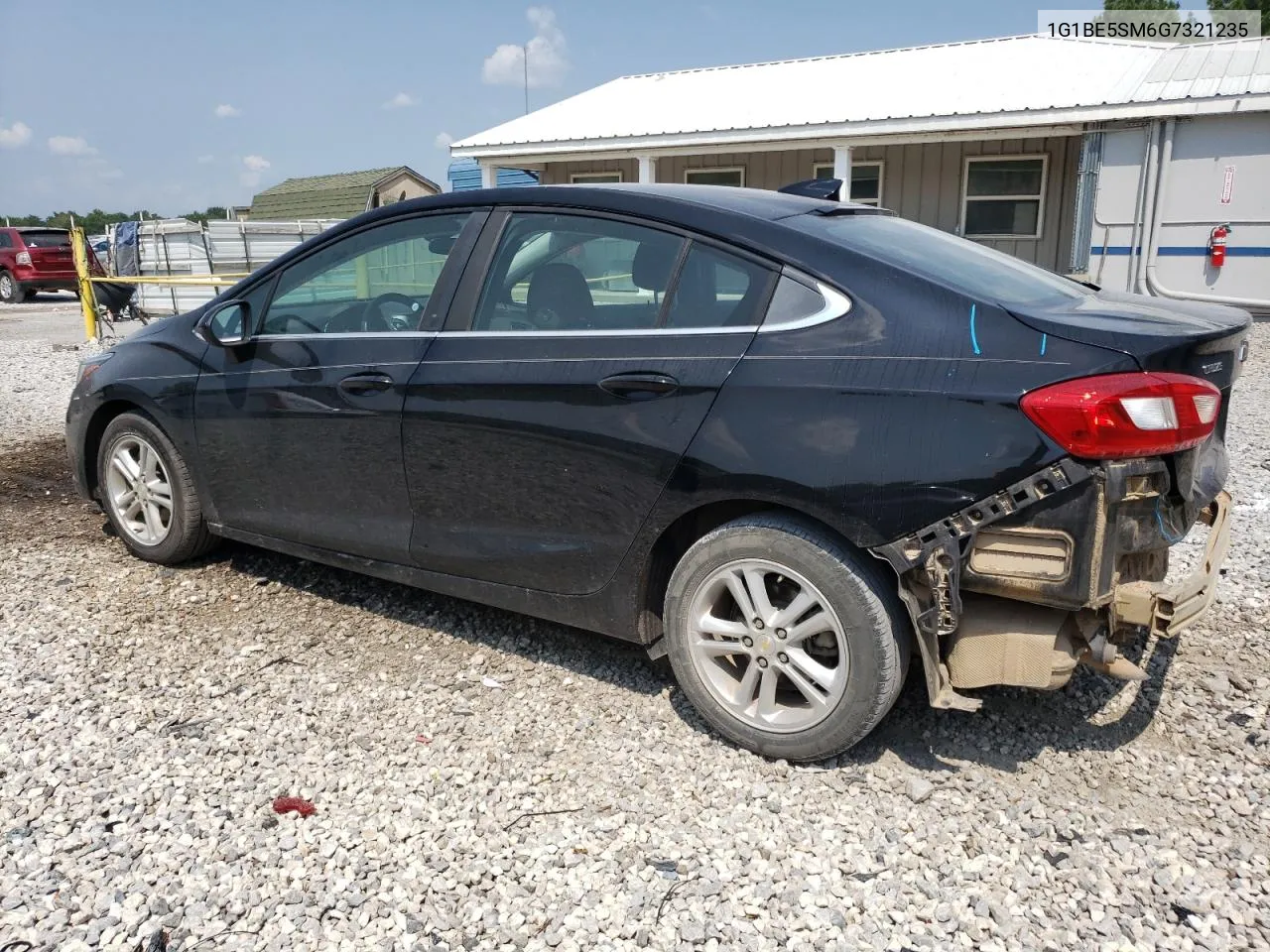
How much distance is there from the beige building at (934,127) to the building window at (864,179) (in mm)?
26

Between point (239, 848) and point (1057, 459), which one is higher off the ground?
point (1057, 459)

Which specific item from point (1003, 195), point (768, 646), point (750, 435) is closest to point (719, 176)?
point (1003, 195)

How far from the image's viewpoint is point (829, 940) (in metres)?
2.22

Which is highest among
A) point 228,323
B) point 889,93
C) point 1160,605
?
point 889,93

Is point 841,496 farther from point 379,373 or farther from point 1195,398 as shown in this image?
point 379,373

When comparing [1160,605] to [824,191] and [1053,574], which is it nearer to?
[1053,574]

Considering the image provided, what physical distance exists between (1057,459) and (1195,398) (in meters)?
0.40

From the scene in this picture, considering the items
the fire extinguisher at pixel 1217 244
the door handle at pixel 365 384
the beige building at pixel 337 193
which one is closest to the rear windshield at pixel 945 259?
the door handle at pixel 365 384

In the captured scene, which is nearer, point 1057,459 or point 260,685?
point 1057,459

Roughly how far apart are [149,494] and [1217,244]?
41.8ft

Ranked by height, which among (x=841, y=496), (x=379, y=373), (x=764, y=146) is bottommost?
(x=841, y=496)

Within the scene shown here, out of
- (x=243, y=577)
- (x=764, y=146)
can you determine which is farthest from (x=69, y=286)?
(x=243, y=577)

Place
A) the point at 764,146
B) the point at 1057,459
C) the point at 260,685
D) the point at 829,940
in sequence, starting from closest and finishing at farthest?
the point at 829,940 < the point at 1057,459 < the point at 260,685 < the point at 764,146

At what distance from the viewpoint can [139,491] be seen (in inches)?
176
